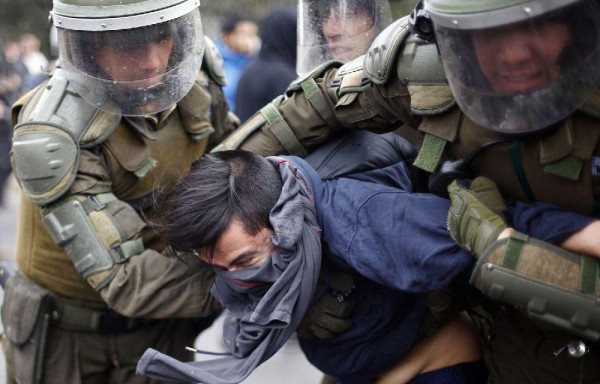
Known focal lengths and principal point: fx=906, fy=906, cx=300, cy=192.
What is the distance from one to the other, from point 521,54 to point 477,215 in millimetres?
333

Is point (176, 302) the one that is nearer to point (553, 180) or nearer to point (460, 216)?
point (460, 216)

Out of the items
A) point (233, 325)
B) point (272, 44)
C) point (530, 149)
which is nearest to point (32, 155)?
point (233, 325)

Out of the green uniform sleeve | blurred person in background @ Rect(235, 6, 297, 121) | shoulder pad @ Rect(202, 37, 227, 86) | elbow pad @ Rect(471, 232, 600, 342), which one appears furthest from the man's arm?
blurred person in background @ Rect(235, 6, 297, 121)

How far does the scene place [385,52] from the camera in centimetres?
212

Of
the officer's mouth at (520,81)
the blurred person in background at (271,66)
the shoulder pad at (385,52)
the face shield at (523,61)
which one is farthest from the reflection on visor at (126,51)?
the blurred person in background at (271,66)

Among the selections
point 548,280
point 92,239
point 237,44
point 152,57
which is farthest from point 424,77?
point 237,44

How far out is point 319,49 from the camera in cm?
286

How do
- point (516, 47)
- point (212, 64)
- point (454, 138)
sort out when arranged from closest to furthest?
point (516, 47)
point (454, 138)
point (212, 64)

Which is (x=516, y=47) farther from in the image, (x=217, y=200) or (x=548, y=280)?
(x=217, y=200)

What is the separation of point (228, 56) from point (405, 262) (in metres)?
5.13

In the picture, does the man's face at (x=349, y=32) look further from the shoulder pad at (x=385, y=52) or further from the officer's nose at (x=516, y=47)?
the officer's nose at (x=516, y=47)

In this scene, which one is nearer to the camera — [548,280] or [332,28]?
[548,280]

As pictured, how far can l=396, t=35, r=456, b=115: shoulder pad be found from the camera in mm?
2014

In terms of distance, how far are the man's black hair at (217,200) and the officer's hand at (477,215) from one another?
1.46 feet
